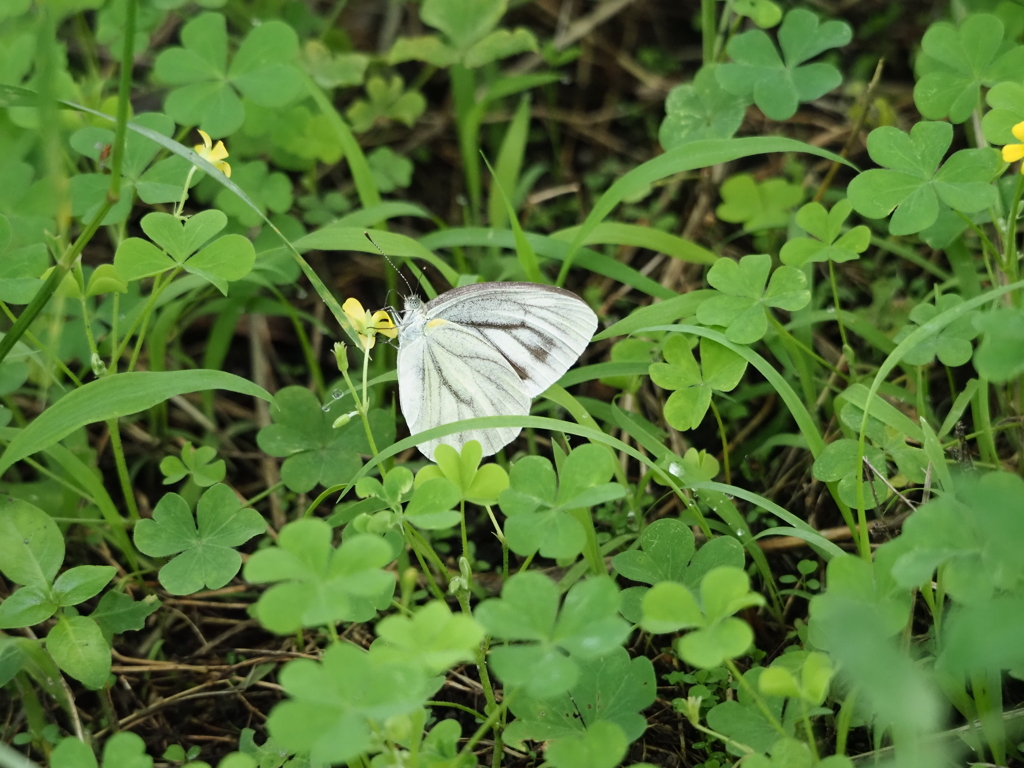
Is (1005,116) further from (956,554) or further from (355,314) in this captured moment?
(355,314)

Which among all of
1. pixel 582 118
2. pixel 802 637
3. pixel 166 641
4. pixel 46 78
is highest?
pixel 46 78

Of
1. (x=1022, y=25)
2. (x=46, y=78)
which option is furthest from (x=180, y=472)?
(x=1022, y=25)

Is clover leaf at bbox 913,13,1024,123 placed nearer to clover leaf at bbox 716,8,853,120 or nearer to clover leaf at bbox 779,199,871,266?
clover leaf at bbox 716,8,853,120

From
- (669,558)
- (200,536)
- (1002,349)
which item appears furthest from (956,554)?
(200,536)

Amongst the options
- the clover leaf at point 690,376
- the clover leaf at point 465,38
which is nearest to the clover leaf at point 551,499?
the clover leaf at point 690,376

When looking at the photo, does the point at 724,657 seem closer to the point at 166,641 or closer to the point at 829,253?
the point at 829,253

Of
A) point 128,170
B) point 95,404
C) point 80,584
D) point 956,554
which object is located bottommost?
point 80,584

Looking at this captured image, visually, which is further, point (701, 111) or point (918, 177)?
point (701, 111)
